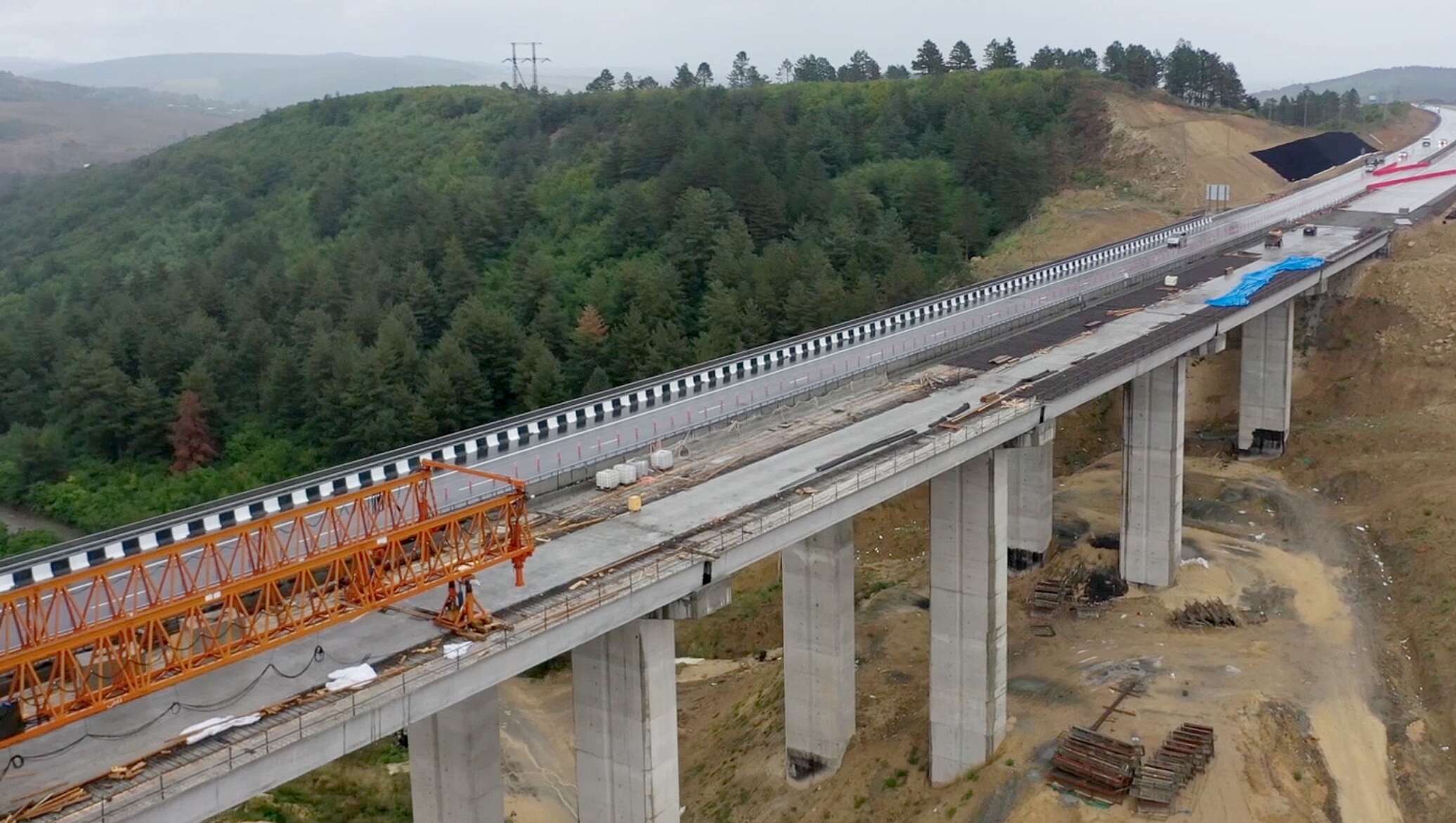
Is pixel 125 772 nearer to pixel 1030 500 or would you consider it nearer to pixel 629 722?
pixel 629 722

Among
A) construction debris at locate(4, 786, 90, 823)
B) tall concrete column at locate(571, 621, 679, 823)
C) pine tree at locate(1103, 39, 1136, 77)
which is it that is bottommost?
tall concrete column at locate(571, 621, 679, 823)

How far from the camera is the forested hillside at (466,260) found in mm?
66938

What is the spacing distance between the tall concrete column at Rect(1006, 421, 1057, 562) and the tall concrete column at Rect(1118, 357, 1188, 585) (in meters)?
3.06

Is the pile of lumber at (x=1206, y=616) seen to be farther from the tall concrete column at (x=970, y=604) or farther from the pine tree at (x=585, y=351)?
the pine tree at (x=585, y=351)

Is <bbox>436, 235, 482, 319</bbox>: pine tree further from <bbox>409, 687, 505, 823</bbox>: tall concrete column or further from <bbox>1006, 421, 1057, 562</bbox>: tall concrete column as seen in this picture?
<bbox>409, 687, 505, 823</bbox>: tall concrete column

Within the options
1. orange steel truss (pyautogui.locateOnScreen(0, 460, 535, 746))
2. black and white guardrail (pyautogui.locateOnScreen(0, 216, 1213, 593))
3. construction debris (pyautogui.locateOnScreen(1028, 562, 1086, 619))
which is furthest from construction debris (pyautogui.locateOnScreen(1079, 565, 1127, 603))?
orange steel truss (pyautogui.locateOnScreen(0, 460, 535, 746))

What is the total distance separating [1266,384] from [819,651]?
3404 cm

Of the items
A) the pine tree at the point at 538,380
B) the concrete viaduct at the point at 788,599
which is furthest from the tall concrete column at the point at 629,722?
the pine tree at the point at 538,380

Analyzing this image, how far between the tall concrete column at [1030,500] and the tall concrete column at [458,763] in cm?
2820

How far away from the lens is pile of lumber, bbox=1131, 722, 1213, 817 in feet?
104

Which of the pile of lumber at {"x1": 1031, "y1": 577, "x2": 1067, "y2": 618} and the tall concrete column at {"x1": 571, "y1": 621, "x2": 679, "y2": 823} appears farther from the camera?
the pile of lumber at {"x1": 1031, "y1": 577, "x2": 1067, "y2": 618}

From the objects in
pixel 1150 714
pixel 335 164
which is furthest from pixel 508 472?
pixel 335 164

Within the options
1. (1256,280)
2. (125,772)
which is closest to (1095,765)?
(125,772)

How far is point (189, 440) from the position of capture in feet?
226
